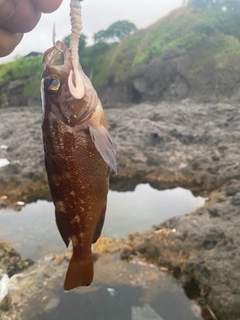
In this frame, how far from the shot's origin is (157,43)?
19.9 meters

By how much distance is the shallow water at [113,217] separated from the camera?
18.0 ft

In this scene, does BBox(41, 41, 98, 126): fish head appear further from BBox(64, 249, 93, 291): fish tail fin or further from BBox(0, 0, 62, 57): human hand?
BBox(64, 249, 93, 291): fish tail fin

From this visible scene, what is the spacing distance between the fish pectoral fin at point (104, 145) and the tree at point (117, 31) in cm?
2257

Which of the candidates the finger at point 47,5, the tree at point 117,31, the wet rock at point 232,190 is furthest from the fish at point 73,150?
the tree at point 117,31

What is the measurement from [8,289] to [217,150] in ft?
17.8

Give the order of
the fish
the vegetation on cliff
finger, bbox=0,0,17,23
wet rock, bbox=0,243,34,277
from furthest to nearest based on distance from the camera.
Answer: the vegetation on cliff → wet rock, bbox=0,243,34,277 → finger, bbox=0,0,17,23 → the fish

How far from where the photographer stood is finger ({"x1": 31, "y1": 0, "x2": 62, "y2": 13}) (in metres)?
1.95

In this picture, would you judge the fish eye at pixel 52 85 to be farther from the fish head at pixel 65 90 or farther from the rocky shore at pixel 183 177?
the rocky shore at pixel 183 177

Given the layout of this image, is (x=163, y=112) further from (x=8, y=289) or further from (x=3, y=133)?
(x=8, y=289)

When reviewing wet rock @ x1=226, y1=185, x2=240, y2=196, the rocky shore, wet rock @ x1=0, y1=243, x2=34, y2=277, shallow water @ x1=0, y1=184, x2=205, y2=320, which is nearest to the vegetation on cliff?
the rocky shore

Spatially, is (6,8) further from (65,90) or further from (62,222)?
(62,222)

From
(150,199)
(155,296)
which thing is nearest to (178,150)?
(150,199)

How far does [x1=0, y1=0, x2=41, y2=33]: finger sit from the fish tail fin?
4.12 ft

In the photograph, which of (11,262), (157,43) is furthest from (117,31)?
(11,262)
